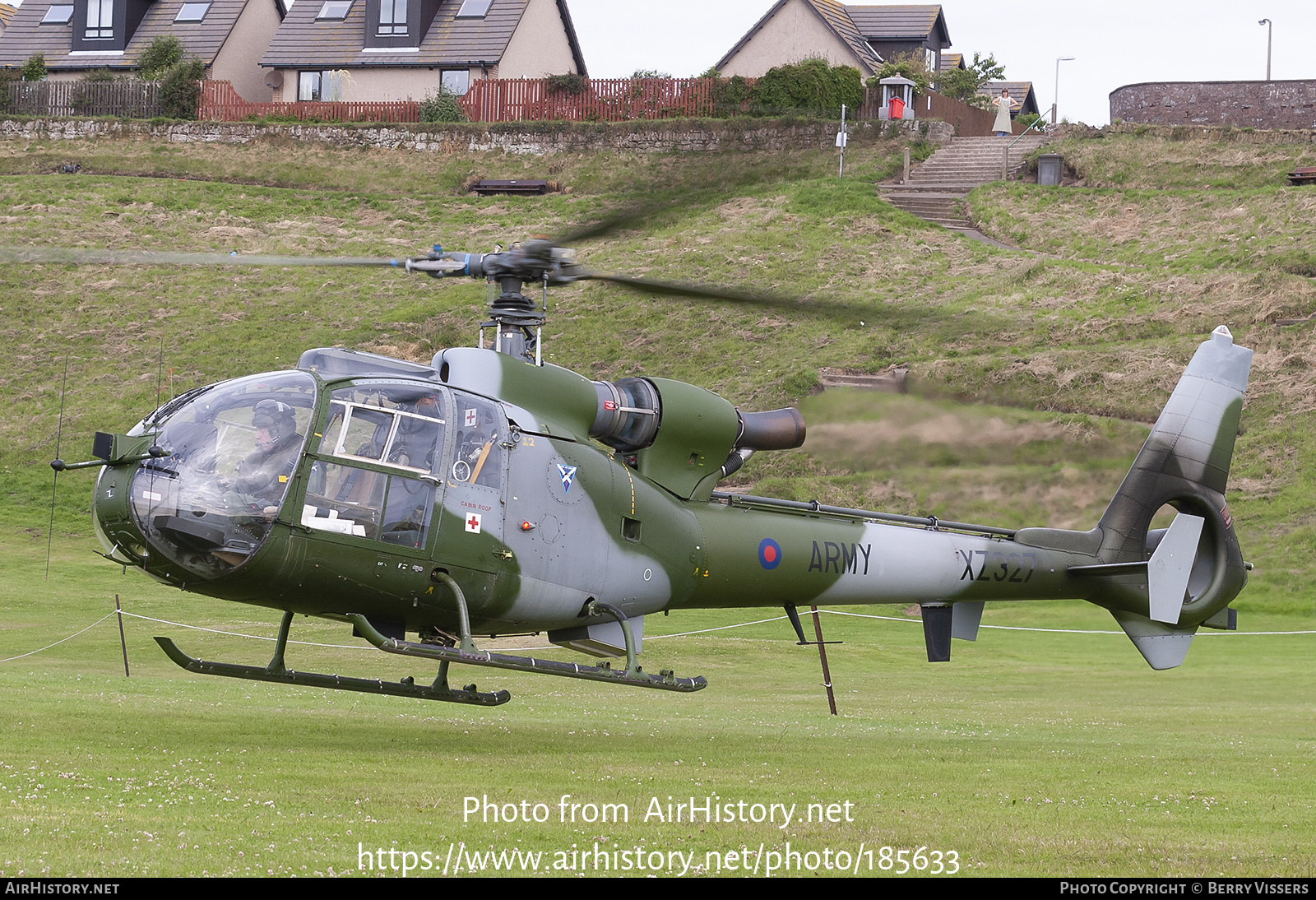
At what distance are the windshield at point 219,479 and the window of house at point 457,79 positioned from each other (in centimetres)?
4964

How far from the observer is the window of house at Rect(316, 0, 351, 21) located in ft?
204

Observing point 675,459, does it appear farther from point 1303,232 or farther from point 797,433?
point 1303,232

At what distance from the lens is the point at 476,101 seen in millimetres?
56125

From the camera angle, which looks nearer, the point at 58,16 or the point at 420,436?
the point at 420,436

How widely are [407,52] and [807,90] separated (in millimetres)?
19152

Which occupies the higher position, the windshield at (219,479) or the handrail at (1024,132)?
the handrail at (1024,132)

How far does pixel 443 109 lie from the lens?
55.6 m

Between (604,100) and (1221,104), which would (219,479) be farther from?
(1221,104)

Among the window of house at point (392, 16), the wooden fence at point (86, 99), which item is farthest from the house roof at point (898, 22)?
the wooden fence at point (86, 99)

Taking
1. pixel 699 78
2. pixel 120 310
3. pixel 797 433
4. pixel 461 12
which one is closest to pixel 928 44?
pixel 699 78

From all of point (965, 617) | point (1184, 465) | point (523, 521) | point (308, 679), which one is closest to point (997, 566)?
point (965, 617)

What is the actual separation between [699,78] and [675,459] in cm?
4291

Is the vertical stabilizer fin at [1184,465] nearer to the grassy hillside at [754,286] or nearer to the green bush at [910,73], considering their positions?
the grassy hillside at [754,286]

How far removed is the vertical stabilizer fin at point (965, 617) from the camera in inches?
621
